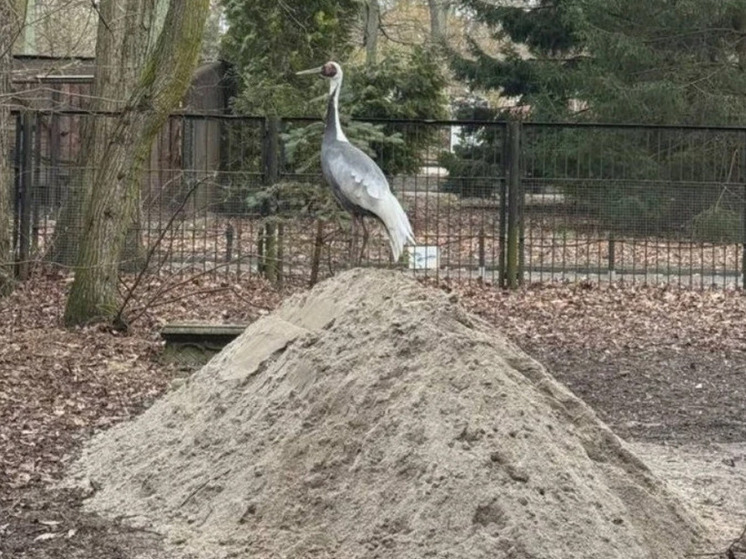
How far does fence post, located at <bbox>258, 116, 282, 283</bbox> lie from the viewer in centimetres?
1420

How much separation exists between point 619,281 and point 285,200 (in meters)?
4.11

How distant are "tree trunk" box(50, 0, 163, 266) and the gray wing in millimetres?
5647

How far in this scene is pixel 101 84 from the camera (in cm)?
1412

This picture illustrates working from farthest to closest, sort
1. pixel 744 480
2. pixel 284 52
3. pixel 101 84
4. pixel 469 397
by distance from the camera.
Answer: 1. pixel 284 52
2. pixel 101 84
3. pixel 744 480
4. pixel 469 397

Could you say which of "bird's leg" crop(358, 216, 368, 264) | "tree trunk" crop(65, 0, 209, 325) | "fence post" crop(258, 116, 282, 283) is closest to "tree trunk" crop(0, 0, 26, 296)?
"tree trunk" crop(65, 0, 209, 325)

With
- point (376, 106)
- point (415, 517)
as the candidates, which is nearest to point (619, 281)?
point (376, 106)

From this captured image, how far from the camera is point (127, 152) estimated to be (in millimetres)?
10867

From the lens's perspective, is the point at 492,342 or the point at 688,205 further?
the point at 688,205

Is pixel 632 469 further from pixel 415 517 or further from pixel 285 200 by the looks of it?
pixel 285 200

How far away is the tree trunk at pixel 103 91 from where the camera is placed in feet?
44.5

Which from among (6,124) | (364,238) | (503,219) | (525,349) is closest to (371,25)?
(503,219)

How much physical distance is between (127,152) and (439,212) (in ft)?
19.0

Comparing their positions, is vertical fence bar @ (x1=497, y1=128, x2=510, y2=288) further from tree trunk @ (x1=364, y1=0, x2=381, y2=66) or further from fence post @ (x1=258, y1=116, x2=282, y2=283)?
tree trunk @ (x1=364, y1=0, x2=381, y2=66)

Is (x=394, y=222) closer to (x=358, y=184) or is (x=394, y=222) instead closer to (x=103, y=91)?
(x=358, y=184)
